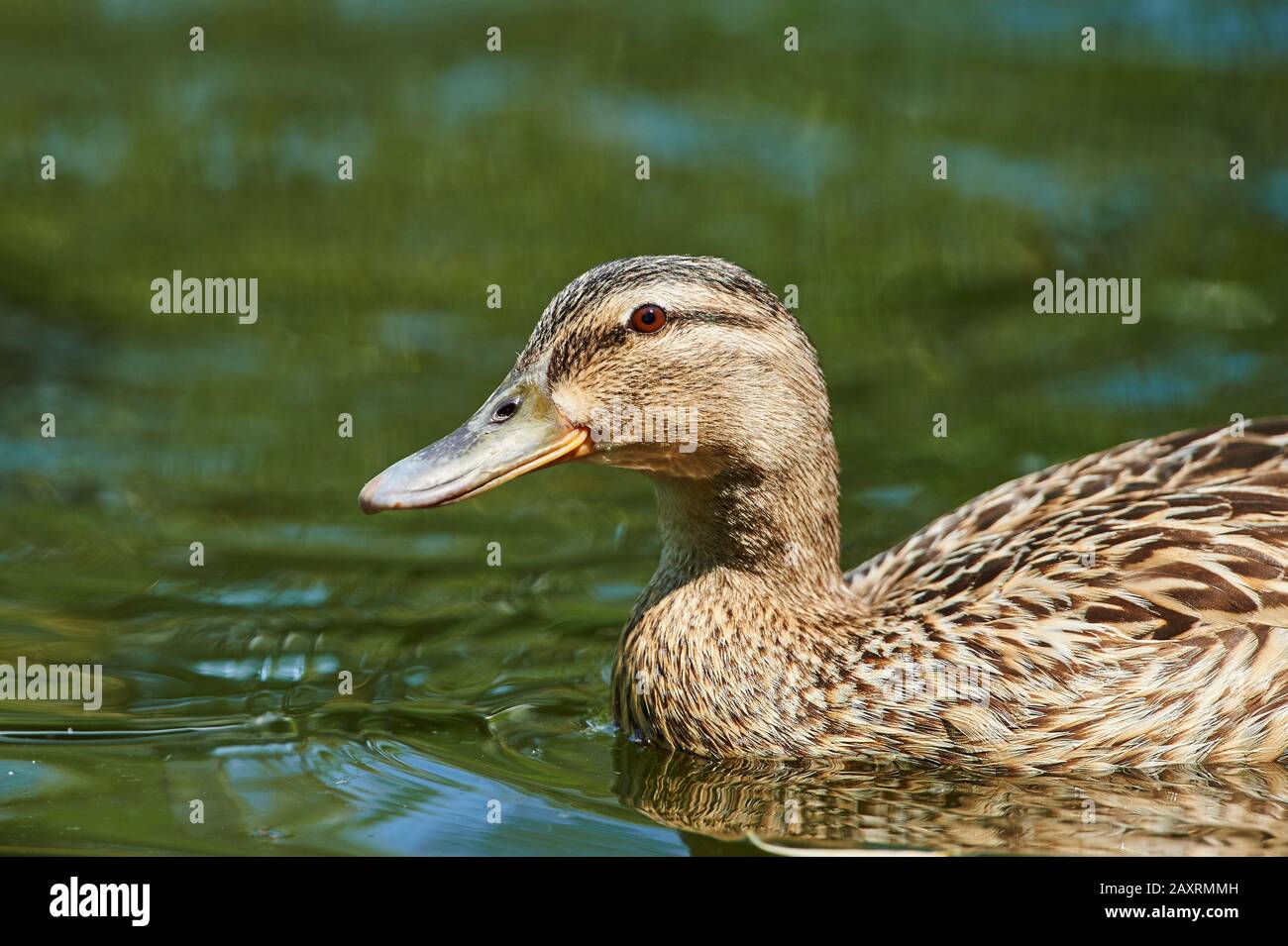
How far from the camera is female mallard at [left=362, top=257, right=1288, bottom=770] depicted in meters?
7.71

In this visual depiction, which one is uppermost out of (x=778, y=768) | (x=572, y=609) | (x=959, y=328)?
(x=959, y=328)

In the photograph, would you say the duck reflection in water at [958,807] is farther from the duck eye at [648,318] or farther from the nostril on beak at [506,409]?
the duck eye at [648,318]

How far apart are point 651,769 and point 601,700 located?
766 millimetres

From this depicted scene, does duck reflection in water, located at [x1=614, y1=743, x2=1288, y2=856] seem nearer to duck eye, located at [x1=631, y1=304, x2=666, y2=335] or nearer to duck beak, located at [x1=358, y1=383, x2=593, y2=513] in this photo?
duck beak, located at [x1=358, y1=383, x2=593, y2=513]

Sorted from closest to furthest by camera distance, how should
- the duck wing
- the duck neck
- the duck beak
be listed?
the duck beak, the duck wing, the duck neck

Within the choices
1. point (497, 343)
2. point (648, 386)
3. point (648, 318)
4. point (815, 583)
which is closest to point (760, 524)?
point (815, 583)

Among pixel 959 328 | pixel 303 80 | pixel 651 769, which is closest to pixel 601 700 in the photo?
pixel 651 769

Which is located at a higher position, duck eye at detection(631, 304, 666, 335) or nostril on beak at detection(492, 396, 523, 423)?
duck eye at detection(631, 304, 666, 335)

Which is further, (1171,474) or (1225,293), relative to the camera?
(1225,293)

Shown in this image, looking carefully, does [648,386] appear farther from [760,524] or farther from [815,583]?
[815,583]

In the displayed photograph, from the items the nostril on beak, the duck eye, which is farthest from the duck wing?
the nostril on beak

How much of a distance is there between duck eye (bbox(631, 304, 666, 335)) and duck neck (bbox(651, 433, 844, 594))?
67cm

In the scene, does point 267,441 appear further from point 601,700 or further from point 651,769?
point 651,769

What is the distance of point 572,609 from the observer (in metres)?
9.49
